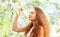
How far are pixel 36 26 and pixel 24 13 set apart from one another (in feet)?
0.62

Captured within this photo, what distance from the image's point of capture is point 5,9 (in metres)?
1.48

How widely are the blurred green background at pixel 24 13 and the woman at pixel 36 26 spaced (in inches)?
1.7

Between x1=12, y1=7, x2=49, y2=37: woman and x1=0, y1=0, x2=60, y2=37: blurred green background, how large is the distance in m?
0.04

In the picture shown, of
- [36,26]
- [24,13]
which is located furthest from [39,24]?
[24,13]

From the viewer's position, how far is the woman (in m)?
1.41

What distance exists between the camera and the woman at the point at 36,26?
1407mm

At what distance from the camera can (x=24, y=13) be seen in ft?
4.82

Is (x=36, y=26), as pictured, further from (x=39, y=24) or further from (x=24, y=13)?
(x=24, y=13)

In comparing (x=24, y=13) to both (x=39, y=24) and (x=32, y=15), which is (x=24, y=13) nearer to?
(x=32, y=15)

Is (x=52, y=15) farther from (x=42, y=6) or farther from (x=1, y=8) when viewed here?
(x=1, y=8)

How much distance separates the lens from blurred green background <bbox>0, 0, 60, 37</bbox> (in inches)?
56.8

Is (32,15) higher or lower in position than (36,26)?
higher

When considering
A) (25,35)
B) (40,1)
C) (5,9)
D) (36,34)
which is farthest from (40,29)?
(5,9)

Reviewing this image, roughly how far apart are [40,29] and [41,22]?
7cm
